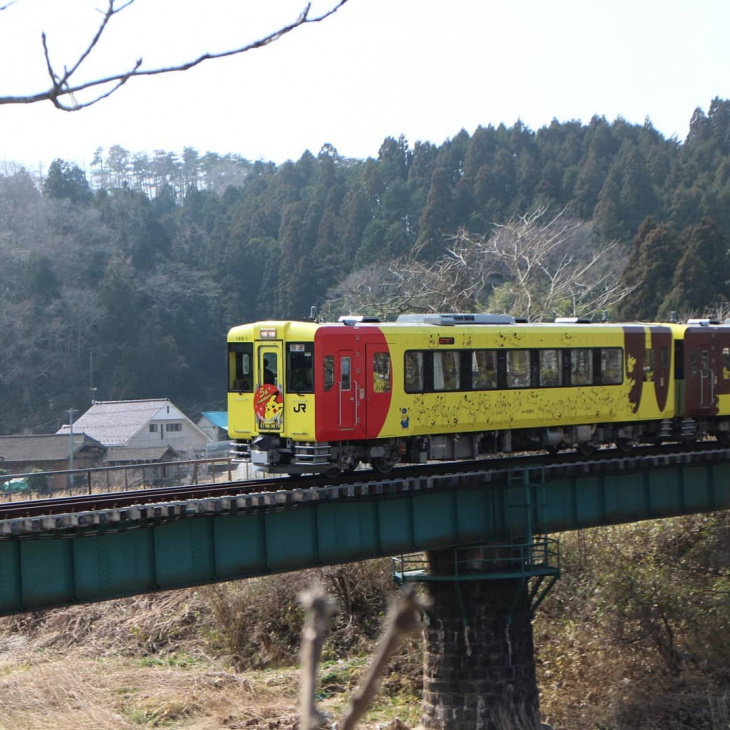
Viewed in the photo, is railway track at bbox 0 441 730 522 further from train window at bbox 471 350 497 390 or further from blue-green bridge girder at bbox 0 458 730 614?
train window at bbox 471 350 497 390

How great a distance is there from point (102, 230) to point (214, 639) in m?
62.0

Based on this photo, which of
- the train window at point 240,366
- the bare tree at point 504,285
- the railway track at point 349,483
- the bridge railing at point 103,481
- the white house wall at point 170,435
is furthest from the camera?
the white house wall at point 170,435

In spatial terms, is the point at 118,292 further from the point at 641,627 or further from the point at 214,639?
the point at 641,627

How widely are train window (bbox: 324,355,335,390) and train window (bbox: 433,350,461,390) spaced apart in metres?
2.37

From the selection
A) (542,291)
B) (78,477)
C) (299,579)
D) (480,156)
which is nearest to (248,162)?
(480,156)

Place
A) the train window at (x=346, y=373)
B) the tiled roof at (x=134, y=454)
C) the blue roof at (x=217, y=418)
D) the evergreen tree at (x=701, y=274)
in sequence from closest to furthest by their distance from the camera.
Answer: the train window at (x=346, y=373)
the tiled roof at (x=134, y=454)
the evergreen tree at (x=701, y=274)
the blue roof at (x=217, y=418)

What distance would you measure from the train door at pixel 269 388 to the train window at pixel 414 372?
8.01 feet

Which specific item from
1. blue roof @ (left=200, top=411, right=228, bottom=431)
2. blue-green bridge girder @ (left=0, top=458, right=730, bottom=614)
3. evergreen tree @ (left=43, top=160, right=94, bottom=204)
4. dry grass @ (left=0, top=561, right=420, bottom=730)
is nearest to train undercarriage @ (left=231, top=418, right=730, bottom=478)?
blue-green bridge girder @ (left=0, top=458, right=730, bottom=614)

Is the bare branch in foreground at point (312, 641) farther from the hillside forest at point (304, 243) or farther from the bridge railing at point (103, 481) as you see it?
the hillside forest at point (304, 243)

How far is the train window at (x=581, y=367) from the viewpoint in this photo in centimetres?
2459

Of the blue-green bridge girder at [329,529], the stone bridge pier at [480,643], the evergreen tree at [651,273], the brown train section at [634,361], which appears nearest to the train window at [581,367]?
the brown train section at [634,361]

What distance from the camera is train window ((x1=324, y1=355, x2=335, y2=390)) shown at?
67.1 feet

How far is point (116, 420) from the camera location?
64938 mm

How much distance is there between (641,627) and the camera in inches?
1125
